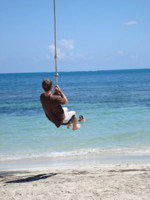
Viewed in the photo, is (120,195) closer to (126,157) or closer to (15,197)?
(15,197)

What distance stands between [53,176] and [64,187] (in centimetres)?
106

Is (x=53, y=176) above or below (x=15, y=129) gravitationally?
above

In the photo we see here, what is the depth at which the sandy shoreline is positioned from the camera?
562 cm

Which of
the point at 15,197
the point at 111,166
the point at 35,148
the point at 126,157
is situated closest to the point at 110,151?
the point at 126,157

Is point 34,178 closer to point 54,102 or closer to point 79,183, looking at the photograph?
point 79,183

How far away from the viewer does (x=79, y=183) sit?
630 centimetres

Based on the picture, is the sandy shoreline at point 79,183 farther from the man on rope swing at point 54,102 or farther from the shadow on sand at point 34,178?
the man on rope swing at point 54,102

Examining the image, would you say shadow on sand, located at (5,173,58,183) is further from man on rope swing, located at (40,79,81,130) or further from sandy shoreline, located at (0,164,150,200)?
man on rope swing, located at (40,79,81,130)

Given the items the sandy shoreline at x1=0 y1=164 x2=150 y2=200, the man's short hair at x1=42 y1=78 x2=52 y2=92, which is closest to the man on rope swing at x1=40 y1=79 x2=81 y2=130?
the man's short hair at x1=42 y1=78 x2=52 y2=92

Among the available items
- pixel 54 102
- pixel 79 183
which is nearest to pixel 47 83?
pixel 54 102

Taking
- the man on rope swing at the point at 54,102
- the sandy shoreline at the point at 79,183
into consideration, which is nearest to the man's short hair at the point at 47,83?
the man on rope swing at the point at 54,102

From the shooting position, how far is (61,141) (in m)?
11.4

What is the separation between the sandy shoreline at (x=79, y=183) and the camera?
221 inches

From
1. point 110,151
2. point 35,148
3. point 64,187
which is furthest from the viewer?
point 35,148
